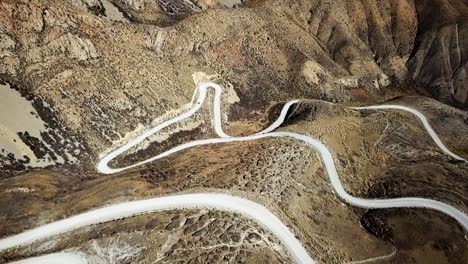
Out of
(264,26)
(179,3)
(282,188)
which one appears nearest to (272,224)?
(282,188)

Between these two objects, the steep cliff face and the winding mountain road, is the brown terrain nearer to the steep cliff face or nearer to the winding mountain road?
the steep cliff face

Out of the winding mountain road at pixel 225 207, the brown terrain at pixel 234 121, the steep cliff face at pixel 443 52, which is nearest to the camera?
the winding mountain road at pixel 225 207

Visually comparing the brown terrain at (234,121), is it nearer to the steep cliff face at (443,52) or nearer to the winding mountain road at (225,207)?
the steep cliff face at (443,52)

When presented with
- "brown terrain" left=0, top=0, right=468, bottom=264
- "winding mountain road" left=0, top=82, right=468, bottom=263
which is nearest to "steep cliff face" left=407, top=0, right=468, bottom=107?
"brown terrain" left=0, top=0, right=468, bottom=264

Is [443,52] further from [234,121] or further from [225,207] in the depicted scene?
[225,207]

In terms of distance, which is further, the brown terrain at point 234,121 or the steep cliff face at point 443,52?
the steep cliff face at point 443,52

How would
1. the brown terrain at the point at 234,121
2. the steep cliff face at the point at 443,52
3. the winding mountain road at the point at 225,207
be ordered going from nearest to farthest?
the winding mountain road at the point at 225,207 < the brown terrain at the point at 234,121 < the steep cliff face at the point at 443,52

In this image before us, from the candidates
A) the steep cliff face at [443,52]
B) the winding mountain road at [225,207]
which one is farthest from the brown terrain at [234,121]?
the winding mountain road at [225,207]

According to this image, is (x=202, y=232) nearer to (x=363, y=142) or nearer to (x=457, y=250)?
(x=457, y=250)

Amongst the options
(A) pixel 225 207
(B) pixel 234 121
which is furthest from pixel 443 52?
(A) pixel 225 207
